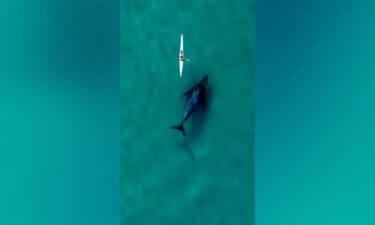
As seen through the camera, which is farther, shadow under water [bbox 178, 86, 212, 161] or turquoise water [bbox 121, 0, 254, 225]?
shadow under water [bbox 178, 86, 212, 161]

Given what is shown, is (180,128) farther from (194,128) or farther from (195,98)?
(195,98)

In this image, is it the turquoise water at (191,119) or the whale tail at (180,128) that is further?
the whale tail at (180,128)

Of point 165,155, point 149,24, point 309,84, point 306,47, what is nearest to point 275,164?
point 309,84

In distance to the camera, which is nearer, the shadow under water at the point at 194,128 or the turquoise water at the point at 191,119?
the turquoise water at the point at 191,119

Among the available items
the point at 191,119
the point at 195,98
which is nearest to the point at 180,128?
the point at 191,119

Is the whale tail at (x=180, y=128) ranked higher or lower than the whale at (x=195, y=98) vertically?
lower

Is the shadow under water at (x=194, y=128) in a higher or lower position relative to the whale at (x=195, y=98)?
lower

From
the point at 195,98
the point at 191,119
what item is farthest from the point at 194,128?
A: the point at 195,98

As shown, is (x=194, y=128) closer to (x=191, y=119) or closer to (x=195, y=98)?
(x=191, y=119)
